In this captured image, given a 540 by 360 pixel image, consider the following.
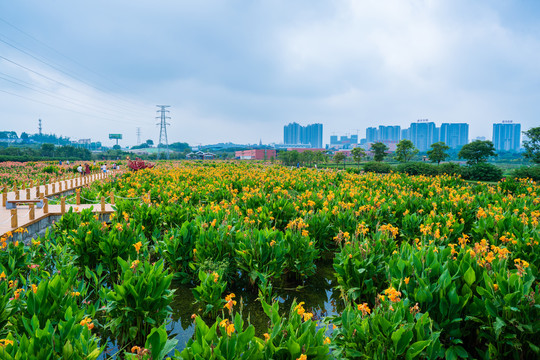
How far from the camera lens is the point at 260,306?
4879mm

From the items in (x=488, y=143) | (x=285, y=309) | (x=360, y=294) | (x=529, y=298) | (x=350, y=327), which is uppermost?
(x=488, y=143)

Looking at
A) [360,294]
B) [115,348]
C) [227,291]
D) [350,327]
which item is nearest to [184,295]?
[227,291]

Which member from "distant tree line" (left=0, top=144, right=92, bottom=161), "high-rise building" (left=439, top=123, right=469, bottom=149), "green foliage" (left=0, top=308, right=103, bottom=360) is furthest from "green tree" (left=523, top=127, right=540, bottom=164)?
"high-rise building" (left=439, top=123, right=469, bottom=149)

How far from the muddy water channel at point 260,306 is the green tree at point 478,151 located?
113ft

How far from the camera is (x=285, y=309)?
4.77 m

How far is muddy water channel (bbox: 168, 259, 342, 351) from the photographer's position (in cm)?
429

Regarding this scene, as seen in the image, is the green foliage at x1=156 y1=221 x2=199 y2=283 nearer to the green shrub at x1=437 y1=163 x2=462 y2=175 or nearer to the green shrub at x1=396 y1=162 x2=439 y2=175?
the green shrub at x1=396 y1=162 x2=439 y2=175

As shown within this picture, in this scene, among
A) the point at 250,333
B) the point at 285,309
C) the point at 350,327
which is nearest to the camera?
the point at 250,333

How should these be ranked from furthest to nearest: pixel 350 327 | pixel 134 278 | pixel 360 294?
1. pixel 360 294
2. pixel 134 278
3. pixel 350 327

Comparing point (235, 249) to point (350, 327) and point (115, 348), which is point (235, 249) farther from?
point (350, 327)

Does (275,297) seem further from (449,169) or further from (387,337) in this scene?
(449,169)

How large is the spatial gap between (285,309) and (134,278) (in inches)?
90.5

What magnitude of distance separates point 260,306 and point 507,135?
213 m

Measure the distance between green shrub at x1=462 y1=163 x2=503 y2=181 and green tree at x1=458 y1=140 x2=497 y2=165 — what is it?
864 cm
